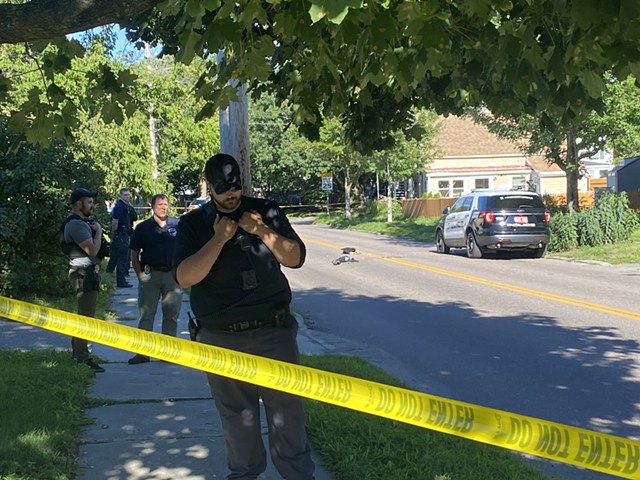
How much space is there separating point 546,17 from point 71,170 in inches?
345

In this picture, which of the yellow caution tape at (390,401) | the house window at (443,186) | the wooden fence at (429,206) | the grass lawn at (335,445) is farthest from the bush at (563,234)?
the house window at (443,186)

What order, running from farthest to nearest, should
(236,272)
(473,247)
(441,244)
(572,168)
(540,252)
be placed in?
(441,244) < (572,168) < (473,247) < (540,252) < (236,272)

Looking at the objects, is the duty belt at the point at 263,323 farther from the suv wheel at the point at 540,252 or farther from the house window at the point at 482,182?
the house window at the point at 482,182

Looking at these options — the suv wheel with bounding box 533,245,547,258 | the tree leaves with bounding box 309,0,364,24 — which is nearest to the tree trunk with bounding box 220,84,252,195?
the tree leaves with bounding box 309,0,364,24

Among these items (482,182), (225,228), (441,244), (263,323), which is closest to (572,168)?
(441,244)

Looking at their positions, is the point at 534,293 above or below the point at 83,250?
below

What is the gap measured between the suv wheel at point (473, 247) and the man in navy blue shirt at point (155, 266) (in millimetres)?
13332

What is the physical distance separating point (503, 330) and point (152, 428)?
220 inches

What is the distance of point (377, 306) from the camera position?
12.3 meters

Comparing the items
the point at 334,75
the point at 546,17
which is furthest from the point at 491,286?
the point at 546,17

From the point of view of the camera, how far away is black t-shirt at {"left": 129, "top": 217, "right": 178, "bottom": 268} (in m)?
7.55

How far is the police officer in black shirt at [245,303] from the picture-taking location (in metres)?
3.67

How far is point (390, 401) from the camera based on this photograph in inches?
114

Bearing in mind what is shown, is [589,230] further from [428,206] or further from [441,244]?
[428,206]
